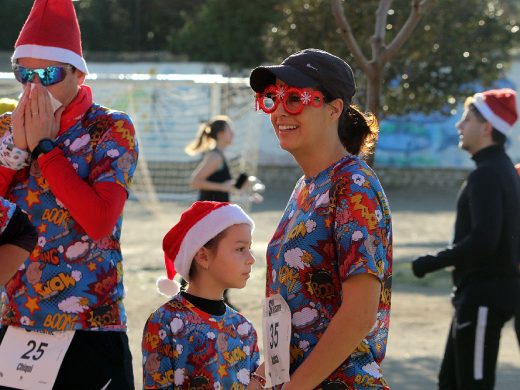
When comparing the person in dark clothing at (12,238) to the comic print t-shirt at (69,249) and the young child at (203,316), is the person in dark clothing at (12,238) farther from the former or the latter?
the young child at (203,316)

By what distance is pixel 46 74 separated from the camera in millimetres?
4039

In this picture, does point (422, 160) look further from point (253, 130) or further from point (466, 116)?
point (466, 116)

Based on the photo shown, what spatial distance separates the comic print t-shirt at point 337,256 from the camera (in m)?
3.03

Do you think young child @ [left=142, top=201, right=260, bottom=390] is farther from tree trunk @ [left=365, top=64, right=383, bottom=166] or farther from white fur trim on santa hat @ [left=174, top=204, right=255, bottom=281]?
tree trunk @ [left=365, top=64, right=383, bottom=166]

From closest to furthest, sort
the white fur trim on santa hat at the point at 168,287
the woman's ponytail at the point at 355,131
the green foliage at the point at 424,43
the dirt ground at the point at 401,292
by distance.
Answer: the woman's ponytail at the point at 355,131 → the white fur trim on santa hat at the point at 168,287 → the dirt ground at the point at 401,292 → the green foliage at the point at 424,43

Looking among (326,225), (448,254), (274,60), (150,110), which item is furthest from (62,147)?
(150,110)

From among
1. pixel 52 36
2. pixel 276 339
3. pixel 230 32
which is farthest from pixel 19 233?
pixel 230 32

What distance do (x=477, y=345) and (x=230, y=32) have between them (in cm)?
2559

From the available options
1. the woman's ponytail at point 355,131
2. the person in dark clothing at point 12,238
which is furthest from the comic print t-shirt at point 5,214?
the woman's ponytail at point 355,131

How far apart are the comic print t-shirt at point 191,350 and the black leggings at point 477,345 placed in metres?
2.17

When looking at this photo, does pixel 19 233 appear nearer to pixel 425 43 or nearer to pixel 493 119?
pixel 493 119

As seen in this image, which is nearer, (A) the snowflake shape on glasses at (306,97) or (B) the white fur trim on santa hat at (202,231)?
(A) the snowflake shape on glasses at (306,97)

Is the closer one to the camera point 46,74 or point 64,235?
point 64,235

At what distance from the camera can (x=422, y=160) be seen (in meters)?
29.7
